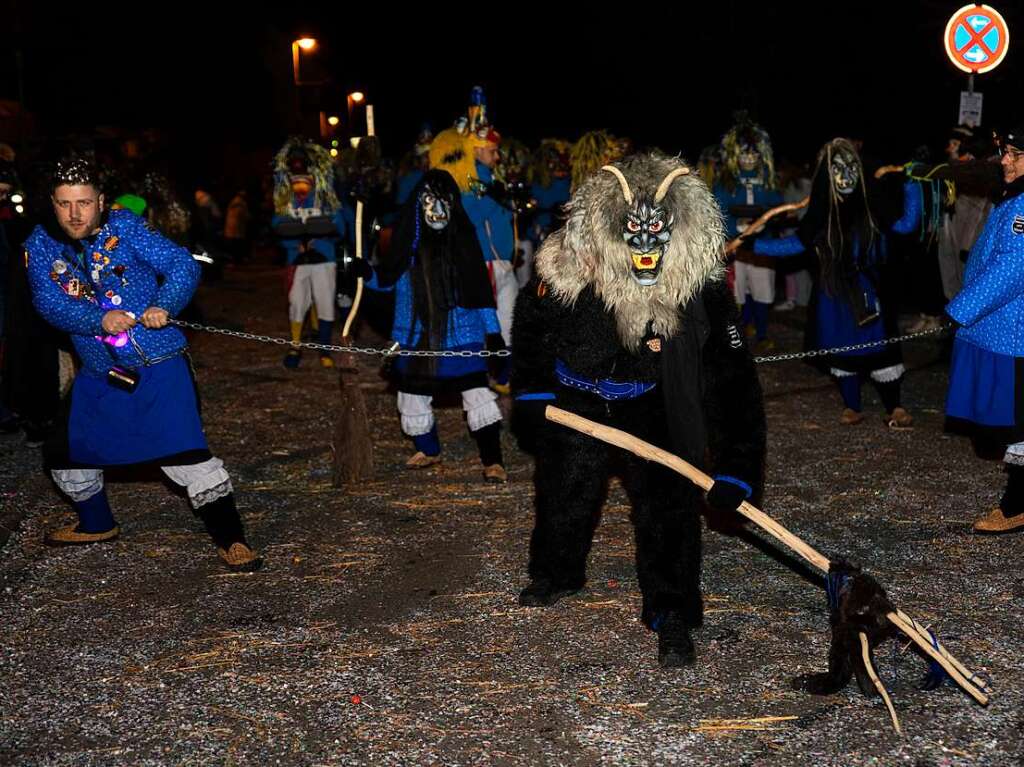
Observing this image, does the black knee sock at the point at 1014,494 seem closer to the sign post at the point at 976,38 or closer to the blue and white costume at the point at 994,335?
the blue and white costume at the point at 994,335

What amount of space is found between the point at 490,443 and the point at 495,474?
207 mm

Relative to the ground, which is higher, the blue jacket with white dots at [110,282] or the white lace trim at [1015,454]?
the blue jacket with white dots at [110,282]

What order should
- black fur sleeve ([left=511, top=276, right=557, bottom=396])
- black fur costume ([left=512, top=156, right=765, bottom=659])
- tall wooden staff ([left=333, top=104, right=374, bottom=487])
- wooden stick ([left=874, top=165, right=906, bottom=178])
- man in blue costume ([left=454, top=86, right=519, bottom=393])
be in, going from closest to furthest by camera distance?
black fur costume ([left=512, top=156, right=765, bottom=659])
black fur sleeve ([left=511, top=276, right=557, bottom=396])
tall wooden staff ([left=333, top=104, right=374, bottom=487])
wooden stick ([left=874, top=165, right=906, bottom=178])
man in blue costume ([left=454, top=86, right=519, bottom=393])

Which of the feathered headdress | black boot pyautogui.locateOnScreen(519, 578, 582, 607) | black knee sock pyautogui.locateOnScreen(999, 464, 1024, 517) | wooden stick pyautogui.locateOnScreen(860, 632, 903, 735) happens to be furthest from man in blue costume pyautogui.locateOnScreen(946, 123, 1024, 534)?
the feathered headdress

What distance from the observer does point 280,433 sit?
858cm

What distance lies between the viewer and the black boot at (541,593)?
498 cm

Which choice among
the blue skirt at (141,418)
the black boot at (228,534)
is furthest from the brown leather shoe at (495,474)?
the blue skirt at (141,418)

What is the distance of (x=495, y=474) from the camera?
704cm

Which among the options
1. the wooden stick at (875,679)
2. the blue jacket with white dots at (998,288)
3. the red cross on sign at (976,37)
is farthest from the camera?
the red cross on sign at (976,37)

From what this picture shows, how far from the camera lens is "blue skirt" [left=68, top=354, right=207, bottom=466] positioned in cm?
534

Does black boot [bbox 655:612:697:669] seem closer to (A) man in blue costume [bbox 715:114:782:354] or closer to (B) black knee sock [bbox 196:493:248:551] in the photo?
(B) black knee sock [bbox 196:493:248:551]

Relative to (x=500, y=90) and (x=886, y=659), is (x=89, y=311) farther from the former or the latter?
(x=500, y=90)

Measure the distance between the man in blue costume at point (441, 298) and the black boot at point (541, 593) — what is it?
2049 mm

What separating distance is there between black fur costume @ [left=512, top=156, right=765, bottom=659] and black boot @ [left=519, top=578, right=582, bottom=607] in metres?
0.43
